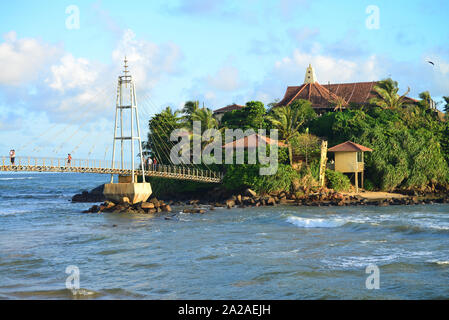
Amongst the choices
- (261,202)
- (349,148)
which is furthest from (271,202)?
(349,148)

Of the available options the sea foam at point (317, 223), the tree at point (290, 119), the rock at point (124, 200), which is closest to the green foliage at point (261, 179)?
the tree at point (290, 119)

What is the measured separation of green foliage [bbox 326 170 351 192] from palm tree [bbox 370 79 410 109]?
1106cm

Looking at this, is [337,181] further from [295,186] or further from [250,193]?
[250,193]

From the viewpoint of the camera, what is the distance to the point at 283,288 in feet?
36.1

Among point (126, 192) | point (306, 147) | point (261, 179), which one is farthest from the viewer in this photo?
point (306, 147)

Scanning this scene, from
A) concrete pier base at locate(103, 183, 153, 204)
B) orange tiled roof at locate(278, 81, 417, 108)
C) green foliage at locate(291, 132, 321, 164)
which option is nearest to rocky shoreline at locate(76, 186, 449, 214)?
concrete pier base at locate(103, 183, 153, 204)

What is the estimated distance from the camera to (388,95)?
44.1 meters

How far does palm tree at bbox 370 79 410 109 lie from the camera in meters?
43.8

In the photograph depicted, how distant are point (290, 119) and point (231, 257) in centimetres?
2532

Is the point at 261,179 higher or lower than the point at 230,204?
higher

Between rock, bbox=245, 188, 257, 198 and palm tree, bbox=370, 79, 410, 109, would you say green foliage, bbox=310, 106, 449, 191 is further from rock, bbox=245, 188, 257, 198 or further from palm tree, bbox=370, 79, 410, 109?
rock, bbox=245, 188, 257, 198

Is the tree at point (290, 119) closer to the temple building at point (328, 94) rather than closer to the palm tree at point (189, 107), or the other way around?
the temple building at point (328, 94)

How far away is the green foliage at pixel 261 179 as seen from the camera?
33.5 meters
